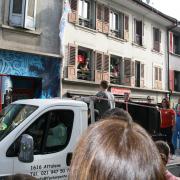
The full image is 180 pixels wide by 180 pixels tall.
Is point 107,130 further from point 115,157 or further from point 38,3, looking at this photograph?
point 38,3

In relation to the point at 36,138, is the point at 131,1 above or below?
above

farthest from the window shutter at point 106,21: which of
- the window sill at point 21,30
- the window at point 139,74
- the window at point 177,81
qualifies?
the window at point 177,81

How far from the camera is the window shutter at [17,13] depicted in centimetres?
1773

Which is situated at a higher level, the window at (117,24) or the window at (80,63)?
the window at (117,24)

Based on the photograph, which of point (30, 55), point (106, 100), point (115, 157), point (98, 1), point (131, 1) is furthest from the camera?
point (131, 1)

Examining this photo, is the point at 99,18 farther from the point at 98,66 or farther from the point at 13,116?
the point at 13,116

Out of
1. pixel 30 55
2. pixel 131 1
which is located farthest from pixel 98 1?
pixel 30 55

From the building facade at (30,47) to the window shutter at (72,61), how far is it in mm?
717

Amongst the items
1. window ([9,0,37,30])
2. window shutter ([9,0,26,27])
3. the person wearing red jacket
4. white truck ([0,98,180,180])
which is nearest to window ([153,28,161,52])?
window ([9,0,37,30])

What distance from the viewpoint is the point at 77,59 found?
21047 millimetres

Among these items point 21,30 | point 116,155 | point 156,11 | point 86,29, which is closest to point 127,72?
point 86,29

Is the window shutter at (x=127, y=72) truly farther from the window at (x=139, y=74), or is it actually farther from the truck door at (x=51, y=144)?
the truck door at (x=51, y=144)

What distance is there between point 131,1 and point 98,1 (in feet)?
7.95

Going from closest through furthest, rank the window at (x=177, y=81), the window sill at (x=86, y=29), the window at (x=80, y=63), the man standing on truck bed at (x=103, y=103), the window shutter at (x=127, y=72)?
the man standing on truck bed at (x=103, y=103) < the window at (x=80, y=63) < the window sill at (x=86, y=29) < the window shutter at (x=127, y=72) < the window at (x=177, y=81)
